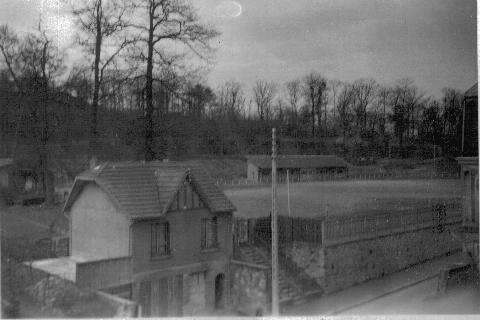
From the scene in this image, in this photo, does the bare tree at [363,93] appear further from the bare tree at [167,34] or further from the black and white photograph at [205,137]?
the bare tree at [167,34]

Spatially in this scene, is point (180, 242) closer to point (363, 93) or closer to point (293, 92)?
point (293, 92)

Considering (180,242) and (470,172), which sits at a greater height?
(470,172)

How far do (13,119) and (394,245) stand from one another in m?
7.24

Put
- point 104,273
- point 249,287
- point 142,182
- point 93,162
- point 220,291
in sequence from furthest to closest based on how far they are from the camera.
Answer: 1. point 249,287
2. point 220,291
3. point 142,182
4. point 93,162
5. point 104,273

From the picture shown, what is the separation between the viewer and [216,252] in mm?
7188

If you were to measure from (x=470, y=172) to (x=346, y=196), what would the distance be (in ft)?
6.49

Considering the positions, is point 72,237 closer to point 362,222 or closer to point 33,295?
point 33,295

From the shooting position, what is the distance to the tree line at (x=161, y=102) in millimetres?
5688

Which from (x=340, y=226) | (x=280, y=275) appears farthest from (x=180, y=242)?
(x=340, y=226)

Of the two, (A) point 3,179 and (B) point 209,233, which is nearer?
(A) point 3,179

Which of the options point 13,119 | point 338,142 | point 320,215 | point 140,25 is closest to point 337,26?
point 338,142

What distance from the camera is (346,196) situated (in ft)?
26.5

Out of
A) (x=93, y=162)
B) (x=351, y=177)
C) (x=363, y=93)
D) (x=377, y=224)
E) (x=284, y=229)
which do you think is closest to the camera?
(x=93, y=162)

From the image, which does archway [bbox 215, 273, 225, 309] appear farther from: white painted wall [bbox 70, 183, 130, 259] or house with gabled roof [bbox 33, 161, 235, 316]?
white painted wall [bbox 70, 183, 130, 259]
